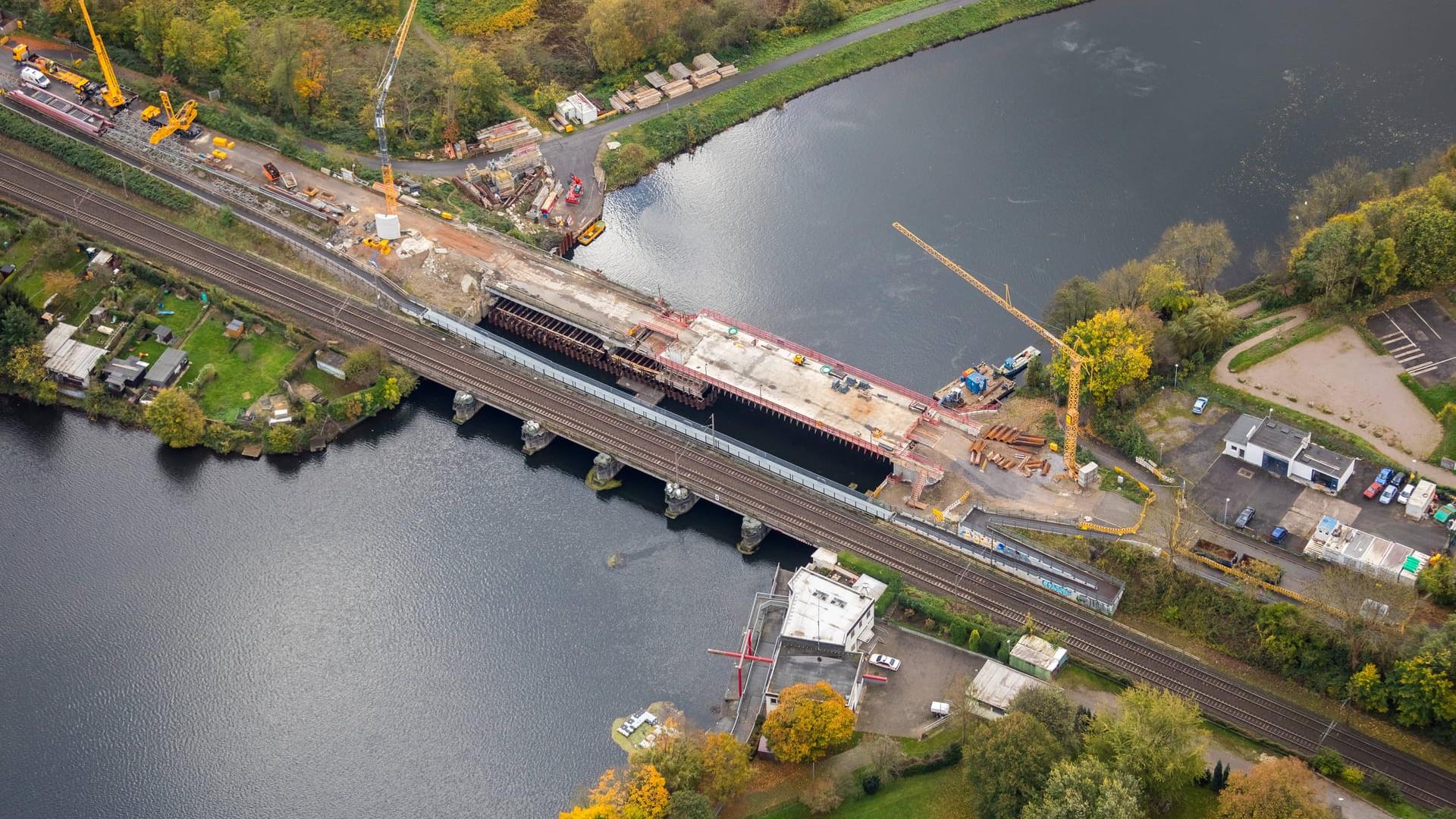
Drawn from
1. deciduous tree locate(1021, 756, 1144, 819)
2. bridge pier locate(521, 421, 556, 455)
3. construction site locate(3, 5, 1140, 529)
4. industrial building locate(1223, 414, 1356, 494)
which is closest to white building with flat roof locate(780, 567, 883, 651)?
construction site locate(3, 5, 1140, 529)

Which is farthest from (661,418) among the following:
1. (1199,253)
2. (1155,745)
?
(1155,745)

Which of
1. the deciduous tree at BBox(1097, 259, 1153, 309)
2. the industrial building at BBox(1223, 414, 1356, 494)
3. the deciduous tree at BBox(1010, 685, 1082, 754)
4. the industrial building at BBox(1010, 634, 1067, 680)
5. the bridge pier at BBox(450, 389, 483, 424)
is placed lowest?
the bridge pier at BBox(450, 389, 483, 424)

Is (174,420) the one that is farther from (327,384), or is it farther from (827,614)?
(827,614)

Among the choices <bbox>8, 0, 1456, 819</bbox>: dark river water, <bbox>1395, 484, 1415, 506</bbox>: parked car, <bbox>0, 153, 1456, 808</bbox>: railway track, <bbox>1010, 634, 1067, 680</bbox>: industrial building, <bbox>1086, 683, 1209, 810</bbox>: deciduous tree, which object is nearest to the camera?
<bbox>1086, 683, 1209, 810</bbox>: deciduous tree

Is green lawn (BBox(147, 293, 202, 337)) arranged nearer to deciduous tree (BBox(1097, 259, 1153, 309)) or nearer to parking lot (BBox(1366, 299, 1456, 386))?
deciduous tree (BBox(1097, 259, 1153, 309))

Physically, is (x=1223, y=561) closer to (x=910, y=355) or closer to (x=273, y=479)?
(x=910, y=355)
